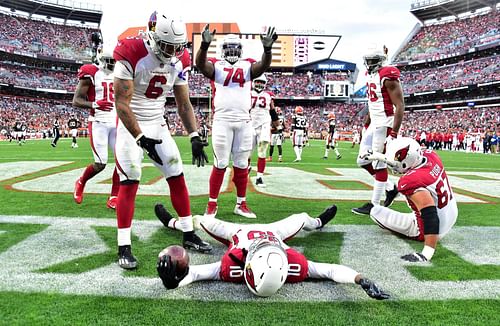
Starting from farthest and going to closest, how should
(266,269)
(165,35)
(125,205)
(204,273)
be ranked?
(125,205) < (165,35) < (204,273) < (266,269)

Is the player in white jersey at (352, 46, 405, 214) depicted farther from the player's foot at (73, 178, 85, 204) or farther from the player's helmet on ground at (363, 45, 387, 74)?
the player's foot at (73, 178, 85, 204)

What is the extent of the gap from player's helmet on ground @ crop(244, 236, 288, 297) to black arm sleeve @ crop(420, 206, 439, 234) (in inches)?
68.0

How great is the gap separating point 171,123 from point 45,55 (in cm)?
1917

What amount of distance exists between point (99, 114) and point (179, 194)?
296 cm

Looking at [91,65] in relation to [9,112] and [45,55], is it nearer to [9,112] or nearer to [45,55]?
[9,112]

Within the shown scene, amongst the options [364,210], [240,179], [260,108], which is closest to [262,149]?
[260,108]

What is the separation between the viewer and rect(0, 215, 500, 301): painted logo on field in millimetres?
3045

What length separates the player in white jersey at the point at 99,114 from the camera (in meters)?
6.10

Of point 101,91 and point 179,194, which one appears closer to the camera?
point 179,194

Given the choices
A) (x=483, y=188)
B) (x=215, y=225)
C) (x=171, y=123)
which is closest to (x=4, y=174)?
(x=215, y=225)

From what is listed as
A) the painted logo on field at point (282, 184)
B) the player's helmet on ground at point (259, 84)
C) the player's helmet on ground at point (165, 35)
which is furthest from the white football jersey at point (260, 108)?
the player's helmet on ground at point (165, 35)

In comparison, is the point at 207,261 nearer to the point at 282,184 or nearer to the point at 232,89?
the point at 232,89

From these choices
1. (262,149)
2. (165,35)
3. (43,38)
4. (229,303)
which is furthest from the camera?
(43,38)

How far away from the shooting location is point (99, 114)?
6434 mm
